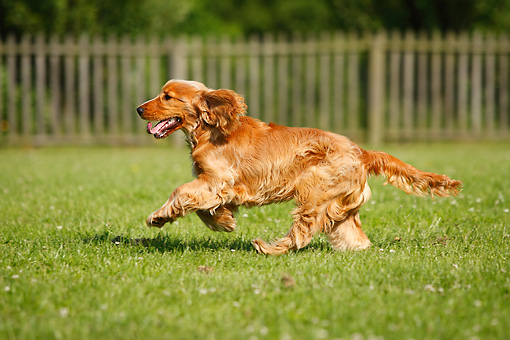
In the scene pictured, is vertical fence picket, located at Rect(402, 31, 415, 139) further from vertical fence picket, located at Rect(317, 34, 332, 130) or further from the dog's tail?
the dog's tail

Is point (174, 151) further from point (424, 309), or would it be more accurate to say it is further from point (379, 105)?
point (424, 309)

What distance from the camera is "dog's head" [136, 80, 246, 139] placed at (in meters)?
4.56

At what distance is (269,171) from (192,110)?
765 mm

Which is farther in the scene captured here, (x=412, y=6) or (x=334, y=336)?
(x=412, y=6)

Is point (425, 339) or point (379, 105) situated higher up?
point (379, 105)

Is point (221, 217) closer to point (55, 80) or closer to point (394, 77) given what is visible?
point (394, 77)

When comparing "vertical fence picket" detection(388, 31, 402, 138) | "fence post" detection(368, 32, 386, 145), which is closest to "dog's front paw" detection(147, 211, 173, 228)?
"fence post" detection(368, 32, 386, 145)

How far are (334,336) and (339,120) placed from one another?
9.70 metres

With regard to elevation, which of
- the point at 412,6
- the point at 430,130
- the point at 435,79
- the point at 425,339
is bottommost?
the point at 425,339

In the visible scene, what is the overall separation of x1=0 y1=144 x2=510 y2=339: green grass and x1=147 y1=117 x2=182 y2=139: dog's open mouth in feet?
2.88

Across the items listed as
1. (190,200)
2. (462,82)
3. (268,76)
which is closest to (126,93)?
(268,76)

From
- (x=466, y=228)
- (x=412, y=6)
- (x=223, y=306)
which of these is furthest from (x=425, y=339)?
(x=412, y=6)

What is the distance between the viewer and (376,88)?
39.9 feet

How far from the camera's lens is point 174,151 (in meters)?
12.0
